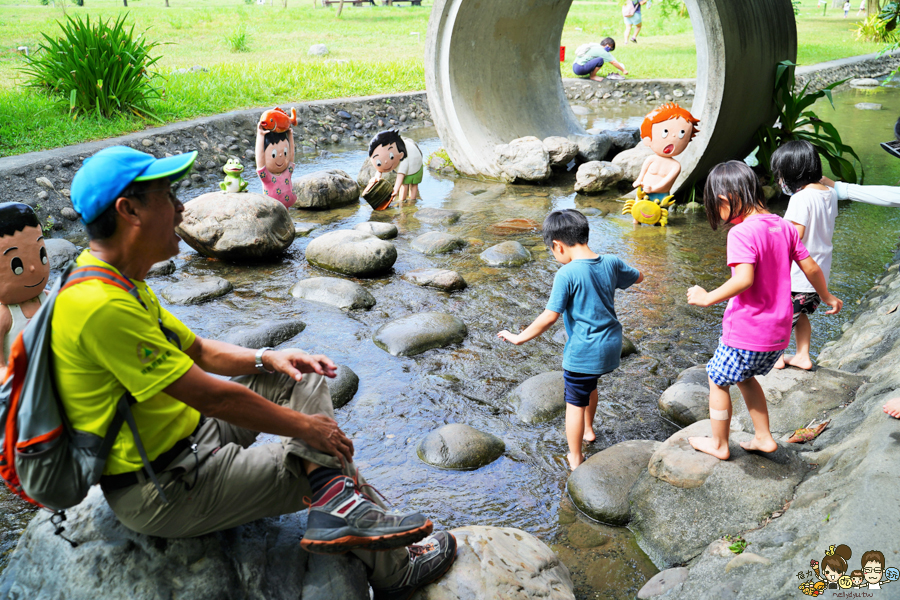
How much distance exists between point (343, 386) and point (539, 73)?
784 centimetres

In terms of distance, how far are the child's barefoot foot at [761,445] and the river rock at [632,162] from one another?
19.5 feet

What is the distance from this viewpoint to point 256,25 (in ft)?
74.9

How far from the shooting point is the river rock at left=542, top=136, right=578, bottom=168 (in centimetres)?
916

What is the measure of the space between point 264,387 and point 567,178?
753 cm

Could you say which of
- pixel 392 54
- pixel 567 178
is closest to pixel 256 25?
pixel 392 54

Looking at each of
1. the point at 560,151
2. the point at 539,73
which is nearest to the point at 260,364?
the point at 560,151

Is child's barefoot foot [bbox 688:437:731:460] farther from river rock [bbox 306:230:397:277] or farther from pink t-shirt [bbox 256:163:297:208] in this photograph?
pink t-shirt [bbox 256:163:297:208]

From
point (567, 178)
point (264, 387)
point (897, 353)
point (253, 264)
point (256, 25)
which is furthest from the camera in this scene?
point (256, 25)

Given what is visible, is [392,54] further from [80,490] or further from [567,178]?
[80,490]

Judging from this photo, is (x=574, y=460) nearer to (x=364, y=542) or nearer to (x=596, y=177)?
(x=364, y=542)

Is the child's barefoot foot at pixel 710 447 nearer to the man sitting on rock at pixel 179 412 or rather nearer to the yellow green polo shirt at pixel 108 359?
the man sitting on rock at pixel 179 412

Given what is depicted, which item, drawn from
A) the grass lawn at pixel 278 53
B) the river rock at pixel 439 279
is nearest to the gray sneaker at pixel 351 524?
the river rock at pixel 439 279

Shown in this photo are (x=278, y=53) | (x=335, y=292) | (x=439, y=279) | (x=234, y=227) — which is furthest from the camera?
(x=278, y=53)

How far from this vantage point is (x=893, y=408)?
2.41 m
